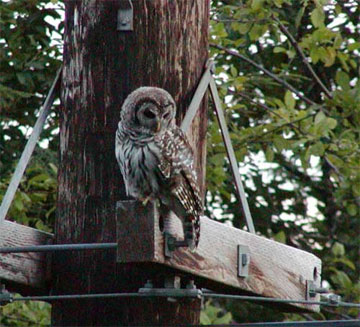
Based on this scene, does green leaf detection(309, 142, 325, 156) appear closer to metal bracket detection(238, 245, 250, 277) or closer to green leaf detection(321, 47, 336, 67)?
green leaf detection(321, 47, 336, 67)

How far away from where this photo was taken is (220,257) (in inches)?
167

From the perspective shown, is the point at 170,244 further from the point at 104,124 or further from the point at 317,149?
the point at 317,149

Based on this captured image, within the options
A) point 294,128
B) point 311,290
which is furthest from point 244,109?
point 311,290

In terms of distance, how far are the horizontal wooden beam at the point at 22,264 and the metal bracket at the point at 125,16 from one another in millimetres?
872

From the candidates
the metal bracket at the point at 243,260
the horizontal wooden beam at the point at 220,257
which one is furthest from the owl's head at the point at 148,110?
the metal bracket at the point at 243,260

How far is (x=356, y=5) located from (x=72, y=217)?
5086 mm

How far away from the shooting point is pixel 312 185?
10.5 m

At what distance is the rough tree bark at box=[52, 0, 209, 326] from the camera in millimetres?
4453

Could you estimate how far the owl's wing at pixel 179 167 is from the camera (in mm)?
4301

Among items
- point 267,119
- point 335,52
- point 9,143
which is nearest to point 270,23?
point 335,52

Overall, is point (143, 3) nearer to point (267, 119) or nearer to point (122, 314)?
point (122, 314)

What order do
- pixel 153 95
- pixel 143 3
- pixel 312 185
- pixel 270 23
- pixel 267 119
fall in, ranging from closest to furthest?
pixel 153 95 < pixel 143 3 < pixel 270 23 < pixel 267 119 < pixel 312 185

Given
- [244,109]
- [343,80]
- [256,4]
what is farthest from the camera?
[244,109]

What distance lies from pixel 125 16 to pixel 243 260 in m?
1.05
